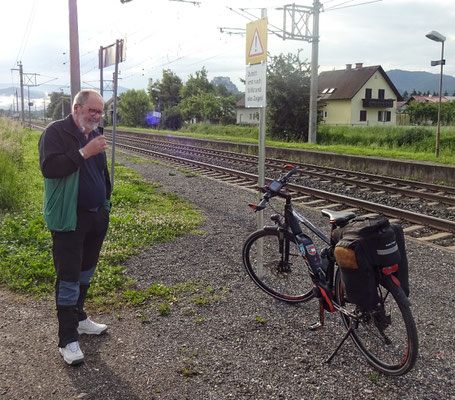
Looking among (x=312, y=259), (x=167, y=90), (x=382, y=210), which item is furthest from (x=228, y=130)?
(x=167, y=90)

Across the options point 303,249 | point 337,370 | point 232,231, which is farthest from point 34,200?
point 337,370

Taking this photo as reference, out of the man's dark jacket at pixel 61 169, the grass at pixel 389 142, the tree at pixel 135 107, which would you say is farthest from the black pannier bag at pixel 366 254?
the tree at pixel 135 107

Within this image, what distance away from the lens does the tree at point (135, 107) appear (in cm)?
6531

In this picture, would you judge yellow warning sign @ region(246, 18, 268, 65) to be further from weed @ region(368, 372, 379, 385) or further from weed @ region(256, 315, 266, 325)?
weed @ region(368, 372, 379, 385)

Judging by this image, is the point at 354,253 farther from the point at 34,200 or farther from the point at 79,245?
the point at 34,200

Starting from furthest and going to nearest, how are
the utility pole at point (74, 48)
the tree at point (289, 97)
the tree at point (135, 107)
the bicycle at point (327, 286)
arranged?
the tree at point (135, 107) < the tree at point (289, 97) < the utility pole at point (74, 48) < the bicycle at point (327, 286)

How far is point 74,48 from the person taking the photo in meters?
12.7

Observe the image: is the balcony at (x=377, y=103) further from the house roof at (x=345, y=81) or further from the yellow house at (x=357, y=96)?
the house roof at (x=345, y=81)

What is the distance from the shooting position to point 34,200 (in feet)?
31.4

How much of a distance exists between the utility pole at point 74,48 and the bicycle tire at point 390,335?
36.7ft

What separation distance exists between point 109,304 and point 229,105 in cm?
5240

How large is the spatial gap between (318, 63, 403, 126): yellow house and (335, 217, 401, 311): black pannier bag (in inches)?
2067

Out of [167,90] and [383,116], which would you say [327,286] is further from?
[167,90]

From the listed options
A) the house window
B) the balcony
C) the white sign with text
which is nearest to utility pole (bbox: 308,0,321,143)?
the white sign with text
